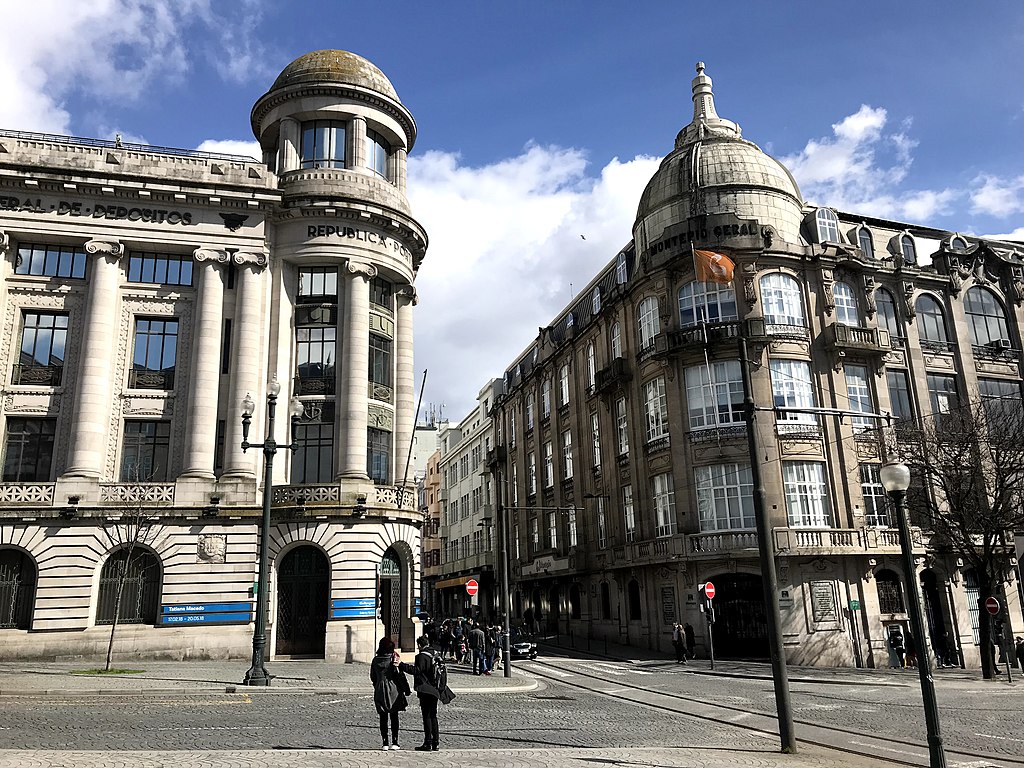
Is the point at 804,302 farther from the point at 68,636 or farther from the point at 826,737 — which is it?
the point at 68,636

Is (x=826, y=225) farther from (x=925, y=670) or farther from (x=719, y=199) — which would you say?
(x=925, y=670)

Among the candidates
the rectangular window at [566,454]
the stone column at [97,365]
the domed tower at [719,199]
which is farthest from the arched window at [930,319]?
the stone column at [97,365]

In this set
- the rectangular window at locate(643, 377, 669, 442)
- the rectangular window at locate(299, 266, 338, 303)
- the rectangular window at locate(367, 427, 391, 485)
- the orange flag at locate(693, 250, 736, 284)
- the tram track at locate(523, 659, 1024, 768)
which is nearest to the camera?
the tram track at locate(523, 659, 1024, 768)

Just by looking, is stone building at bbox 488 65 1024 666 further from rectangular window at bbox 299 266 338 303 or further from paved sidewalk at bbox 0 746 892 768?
paved sidewalk at bbox 0 746 892 768

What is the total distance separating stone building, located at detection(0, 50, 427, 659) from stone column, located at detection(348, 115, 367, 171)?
0.31 ft

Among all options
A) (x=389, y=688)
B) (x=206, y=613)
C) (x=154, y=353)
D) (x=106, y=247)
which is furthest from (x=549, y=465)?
(x=389, y=688)

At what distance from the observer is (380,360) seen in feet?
110

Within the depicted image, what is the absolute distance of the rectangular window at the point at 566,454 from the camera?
50.7 metres

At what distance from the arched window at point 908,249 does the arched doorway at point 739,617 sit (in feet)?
66.2

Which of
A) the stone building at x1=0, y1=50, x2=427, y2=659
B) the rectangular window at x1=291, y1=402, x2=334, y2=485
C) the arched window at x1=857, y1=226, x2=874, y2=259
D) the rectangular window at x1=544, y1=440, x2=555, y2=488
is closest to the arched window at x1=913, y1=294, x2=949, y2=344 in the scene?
the arched window at x1=857, y1=226, x2=874, y2=259

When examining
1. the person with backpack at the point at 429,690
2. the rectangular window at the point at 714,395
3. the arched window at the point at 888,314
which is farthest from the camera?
the arched window at the point at 888,314

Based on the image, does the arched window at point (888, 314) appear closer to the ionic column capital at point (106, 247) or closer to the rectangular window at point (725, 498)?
the rectangular window at point (725, 498)

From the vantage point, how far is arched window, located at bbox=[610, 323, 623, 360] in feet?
143

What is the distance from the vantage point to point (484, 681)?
24.2m
